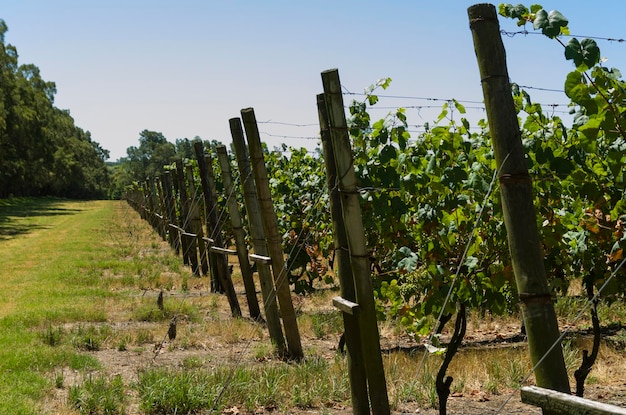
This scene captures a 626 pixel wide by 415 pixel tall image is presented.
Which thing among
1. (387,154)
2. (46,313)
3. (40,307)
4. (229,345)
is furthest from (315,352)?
(40,307)

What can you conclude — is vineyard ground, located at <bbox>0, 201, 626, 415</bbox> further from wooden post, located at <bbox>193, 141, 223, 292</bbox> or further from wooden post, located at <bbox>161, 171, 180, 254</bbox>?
wooden post, located at <bbox>161, 171, 180, 254</bbox>

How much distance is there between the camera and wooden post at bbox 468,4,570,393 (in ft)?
11.4

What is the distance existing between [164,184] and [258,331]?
50.7ft

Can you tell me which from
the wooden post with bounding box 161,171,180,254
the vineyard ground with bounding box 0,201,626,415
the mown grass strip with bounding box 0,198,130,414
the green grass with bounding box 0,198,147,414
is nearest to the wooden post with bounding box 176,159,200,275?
the vineyard ground with bounding box 0,201,626,415

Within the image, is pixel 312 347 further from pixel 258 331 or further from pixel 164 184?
pixel 164 184

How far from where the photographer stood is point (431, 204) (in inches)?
267

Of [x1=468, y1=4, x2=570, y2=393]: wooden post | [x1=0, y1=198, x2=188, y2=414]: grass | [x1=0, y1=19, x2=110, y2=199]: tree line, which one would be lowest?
[x1=0, y1=198, x2=188, y2=414]: grass

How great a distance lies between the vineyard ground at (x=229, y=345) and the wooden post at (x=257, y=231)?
0.84ft

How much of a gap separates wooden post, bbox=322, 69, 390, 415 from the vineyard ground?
32 centimetres

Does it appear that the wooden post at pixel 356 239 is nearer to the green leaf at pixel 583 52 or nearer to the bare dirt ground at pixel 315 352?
the bare dirt ground at pixel 315 352

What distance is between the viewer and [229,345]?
9.48 meters

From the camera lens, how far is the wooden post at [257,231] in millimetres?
8859

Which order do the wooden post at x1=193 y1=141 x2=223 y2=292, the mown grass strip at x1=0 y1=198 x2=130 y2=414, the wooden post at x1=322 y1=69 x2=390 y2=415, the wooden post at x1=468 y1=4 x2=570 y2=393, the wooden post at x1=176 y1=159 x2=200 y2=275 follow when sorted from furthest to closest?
1. the wooden post at x1=176 y1=159 x2=200 y2=275
2. the wooden post at x1=193 y1=141 x2=223 y2=292
3. the mown grass strip at x1=0 y1=198 x2=130 y2=414
4. the wooden post at x1=322 y1=69 x2=390 y2=415
5. the wooden post at x1=468 y1=4 x2=570 y2=393

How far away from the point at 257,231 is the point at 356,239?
382 centimetres
